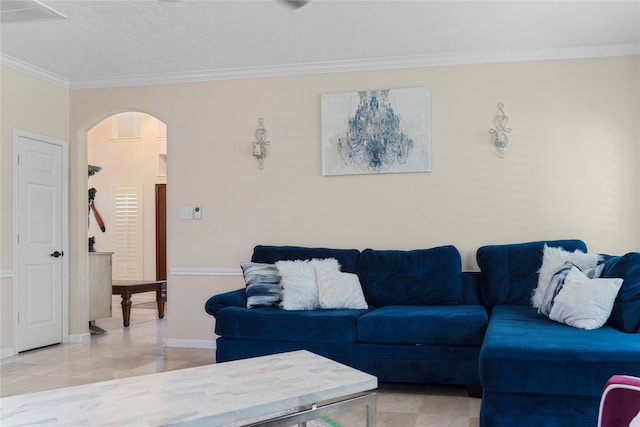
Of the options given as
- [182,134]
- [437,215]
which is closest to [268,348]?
[437,215]

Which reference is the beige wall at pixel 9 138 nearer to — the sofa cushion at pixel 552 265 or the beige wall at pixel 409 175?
the beige wall at pixel 409 175

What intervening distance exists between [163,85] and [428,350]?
3.58 meters

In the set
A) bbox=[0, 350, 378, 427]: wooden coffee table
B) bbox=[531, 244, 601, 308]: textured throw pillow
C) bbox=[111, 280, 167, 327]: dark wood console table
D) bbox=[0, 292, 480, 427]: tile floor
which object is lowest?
bbox=[0, 292, 480, 427]: tile floor

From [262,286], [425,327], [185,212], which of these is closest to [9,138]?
[185,212]

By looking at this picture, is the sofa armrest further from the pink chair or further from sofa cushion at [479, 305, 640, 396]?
the pink chair

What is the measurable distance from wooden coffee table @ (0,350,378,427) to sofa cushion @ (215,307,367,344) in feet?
4.30

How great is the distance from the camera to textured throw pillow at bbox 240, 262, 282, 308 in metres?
4.32

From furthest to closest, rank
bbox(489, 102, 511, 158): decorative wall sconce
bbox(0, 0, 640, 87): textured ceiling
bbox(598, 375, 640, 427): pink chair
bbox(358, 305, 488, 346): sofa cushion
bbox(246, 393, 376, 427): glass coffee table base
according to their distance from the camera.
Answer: bbox(489, 102, 511, 158): decorative wall sconce → bbox(0, 0, 640, 87): textured ceiling → bbox(358, 305, 488, 346): sofa cushion → bbox(246, 393, 376, 427): glass coffee table base → bbox(598, 375, 640, 427): pink chair

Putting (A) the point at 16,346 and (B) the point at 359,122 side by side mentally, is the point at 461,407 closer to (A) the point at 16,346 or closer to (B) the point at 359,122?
(B) the point at 359,122

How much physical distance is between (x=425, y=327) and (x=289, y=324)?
3.15 feet

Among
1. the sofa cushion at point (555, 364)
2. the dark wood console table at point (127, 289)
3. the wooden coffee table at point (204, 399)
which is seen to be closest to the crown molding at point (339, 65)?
the dark wood console table at point (127, 289)

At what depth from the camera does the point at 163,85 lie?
5.47m

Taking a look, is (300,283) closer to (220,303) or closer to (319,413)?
(220,303)

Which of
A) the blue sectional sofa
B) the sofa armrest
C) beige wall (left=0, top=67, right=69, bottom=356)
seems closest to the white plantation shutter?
A: beige wall (left=0, top=67, right=69, bottom=356)
